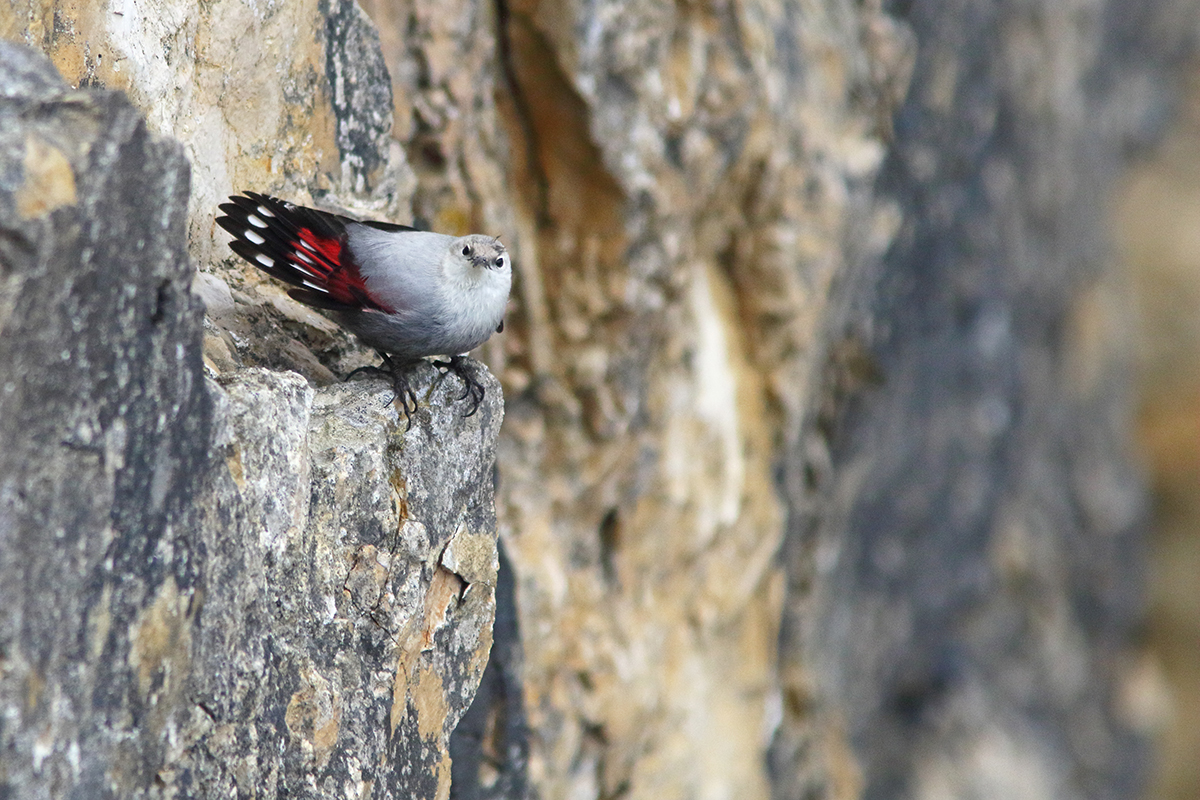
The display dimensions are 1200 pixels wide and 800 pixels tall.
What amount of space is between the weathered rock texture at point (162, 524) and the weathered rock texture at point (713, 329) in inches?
3.7

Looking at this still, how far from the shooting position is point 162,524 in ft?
5.44

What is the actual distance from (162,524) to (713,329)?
3.59 meters

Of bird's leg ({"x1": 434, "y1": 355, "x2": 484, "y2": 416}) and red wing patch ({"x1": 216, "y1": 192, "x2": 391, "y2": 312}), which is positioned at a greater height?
red wing patch ({"x1": 216, "y1": 192, "x2": 391, "y2": 312})

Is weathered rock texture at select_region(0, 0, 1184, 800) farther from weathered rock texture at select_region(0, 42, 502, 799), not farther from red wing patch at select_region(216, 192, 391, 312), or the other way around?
red wing patch at select_region(216, 192, 391, 312)

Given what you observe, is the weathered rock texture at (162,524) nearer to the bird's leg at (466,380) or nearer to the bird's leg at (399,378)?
the bird's leg at (399,378)

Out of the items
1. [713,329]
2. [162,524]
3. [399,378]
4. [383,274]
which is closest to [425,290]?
[383,274]

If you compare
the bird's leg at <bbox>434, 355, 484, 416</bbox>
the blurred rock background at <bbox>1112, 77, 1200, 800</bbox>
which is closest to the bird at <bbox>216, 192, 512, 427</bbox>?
the bird's leg at <bbox>434, 355, 484, 416</bbox>

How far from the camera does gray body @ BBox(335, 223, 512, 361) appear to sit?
2.32 meters

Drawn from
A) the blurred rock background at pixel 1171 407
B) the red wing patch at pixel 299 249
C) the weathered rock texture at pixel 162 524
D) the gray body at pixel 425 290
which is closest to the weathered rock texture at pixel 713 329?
the weathered rock texture at pixel 162 524

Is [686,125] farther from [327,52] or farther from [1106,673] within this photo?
[1106,673]

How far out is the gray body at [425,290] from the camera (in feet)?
7.61

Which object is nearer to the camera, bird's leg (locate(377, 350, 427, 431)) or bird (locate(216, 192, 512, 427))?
bird (locate(216, 192, 512, 427))

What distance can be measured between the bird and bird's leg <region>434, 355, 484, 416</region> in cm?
13

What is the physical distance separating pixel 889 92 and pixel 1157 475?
289 inches
